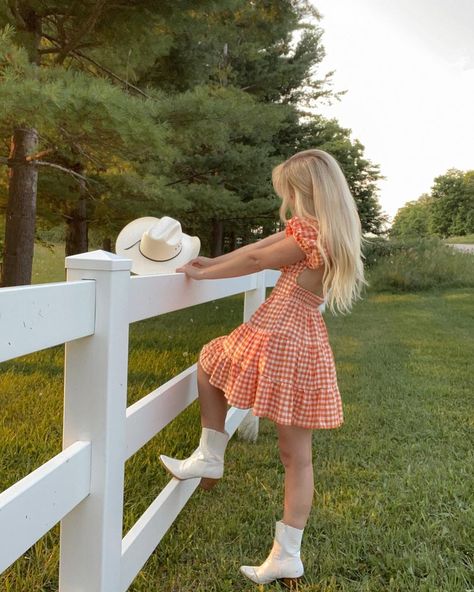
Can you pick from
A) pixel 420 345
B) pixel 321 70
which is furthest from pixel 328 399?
pixel 321 70

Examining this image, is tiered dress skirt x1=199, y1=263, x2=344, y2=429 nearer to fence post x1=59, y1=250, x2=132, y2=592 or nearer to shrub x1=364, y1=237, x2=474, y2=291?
fence post x1=59, y1=250, x2=132, y2=592

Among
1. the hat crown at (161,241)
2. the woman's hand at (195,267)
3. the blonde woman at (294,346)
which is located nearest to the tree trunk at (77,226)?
the hat crown at (161,241)

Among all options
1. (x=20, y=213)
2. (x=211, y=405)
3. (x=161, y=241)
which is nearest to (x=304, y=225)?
(x=161, y=241)

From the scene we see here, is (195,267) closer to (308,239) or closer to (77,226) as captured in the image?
(308,239)

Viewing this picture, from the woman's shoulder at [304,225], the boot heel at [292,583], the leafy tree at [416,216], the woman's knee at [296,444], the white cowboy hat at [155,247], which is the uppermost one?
the leafy tree at [416,216]

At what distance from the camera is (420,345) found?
7.07 metres

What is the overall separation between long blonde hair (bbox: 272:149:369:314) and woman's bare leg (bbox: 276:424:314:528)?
0.53m

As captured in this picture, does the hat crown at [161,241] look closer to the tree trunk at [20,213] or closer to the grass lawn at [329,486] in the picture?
the grass lawn at [329,486]

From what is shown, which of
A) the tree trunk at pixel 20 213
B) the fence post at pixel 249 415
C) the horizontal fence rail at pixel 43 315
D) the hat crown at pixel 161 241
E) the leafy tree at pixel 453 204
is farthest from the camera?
the leafy tree at pixel 453 204

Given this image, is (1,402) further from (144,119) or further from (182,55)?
(182,55)

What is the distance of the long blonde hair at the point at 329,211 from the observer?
6.68ft

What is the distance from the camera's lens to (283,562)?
1994mm

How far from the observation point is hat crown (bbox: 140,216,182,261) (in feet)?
7.51

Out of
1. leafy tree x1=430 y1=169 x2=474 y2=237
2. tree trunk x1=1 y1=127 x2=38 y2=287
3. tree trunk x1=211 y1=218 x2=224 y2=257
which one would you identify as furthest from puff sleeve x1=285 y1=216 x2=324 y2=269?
leafy tree x1=430 y1=169 x2=474 y2=237
